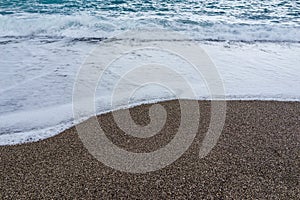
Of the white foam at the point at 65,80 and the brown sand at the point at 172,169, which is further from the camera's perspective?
the white foam at the point at 65,80

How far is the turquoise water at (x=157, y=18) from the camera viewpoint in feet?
25.7

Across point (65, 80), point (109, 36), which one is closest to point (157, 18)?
point (109, 36)

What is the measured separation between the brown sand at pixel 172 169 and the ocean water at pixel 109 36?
0.48 metres

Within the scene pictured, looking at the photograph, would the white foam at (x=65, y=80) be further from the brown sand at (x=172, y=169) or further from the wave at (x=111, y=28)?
the wave at (x=111, y=28)

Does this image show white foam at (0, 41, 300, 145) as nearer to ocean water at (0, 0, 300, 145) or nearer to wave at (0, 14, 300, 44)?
ocean water at (0, 0, 300, 145)

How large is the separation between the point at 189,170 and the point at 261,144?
0.86 metres

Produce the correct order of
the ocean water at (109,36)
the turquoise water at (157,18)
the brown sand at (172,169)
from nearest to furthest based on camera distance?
the brown sand at (172,169) < the ocean water at (109,36) < the turquoise water at (157,18)

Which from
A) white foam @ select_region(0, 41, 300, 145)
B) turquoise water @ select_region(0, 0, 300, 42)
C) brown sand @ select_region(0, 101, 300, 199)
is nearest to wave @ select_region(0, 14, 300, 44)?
turquoise water @ select_region(0, 0, 300, 42)

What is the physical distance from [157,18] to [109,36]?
216 cm

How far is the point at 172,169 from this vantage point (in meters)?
2.66

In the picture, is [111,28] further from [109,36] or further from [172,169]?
[172,169]

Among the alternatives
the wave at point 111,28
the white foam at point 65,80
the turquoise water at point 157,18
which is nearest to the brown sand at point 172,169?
the white foam at point 65,80

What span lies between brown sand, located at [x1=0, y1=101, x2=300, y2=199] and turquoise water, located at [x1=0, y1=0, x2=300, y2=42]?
4.69 metres

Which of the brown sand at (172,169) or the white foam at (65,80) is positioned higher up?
the brown sand at (172,169)
